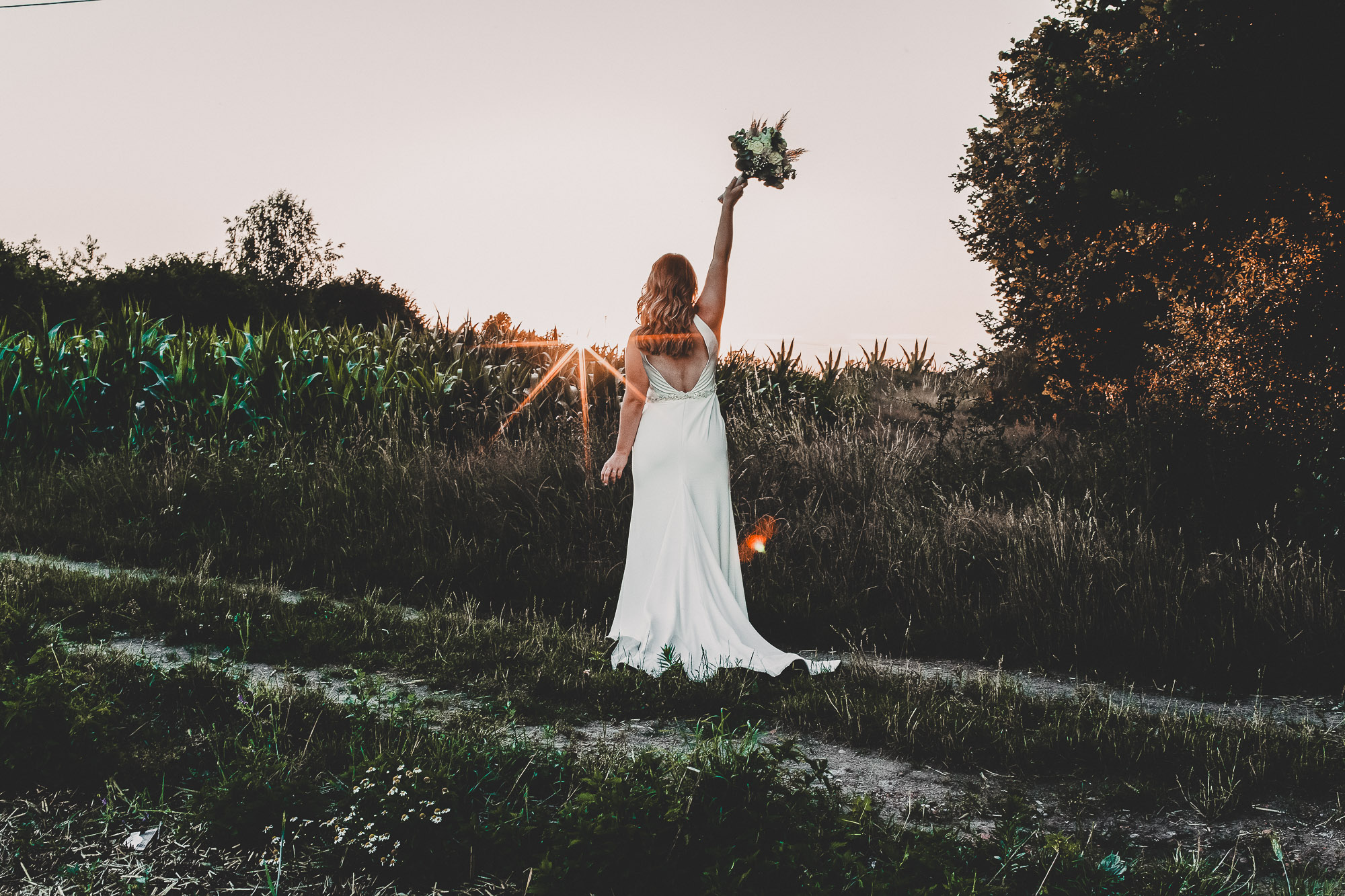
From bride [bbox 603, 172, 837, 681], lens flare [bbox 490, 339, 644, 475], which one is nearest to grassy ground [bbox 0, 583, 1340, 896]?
bride [bbox 603, 172, 837, 681]

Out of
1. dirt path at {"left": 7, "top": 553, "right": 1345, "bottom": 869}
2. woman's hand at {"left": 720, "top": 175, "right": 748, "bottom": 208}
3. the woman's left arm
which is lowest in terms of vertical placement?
dirt path at {"left": 7, "top": 553, "right": 1345, "bottom": 869}

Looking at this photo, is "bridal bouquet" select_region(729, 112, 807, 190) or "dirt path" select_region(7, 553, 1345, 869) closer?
"dirt path" select_region(7, 553, 1345, 869)

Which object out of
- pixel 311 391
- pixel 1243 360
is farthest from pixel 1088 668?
pixel 311 391

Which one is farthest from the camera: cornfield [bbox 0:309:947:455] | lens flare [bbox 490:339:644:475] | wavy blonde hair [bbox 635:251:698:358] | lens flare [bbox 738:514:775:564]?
cornfield [bbox 0:309:947:455]

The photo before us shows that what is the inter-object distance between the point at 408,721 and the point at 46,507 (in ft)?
23.6

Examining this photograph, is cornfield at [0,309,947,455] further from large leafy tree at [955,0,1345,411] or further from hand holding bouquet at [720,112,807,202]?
hand holding bouquet at [720,112,807,202]

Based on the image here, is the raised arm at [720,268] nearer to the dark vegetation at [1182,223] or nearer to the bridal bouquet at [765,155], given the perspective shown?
the bridal bouquet at [765,155]

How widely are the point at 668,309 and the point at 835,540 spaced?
2997 mm

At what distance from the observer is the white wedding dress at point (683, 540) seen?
15.8 ft

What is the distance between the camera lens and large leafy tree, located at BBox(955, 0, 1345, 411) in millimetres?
7578

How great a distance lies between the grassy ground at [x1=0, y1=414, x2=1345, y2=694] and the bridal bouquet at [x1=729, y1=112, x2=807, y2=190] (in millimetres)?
2793

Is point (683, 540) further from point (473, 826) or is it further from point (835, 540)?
point (473, 826)

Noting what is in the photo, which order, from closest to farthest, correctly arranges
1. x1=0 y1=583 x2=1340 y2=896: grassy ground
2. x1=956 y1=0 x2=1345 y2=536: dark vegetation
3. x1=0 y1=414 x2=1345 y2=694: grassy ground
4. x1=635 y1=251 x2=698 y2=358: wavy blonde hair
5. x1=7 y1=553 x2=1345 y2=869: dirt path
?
x1=0 y1=583 x2=1340 y2=896: grassy ground
x1=7 y1=553 x2=1345 y2=869: dirt path
x1=635 y1=251 x2=698 y2=358: wavy blonde hair
x1=0 y1=414 x2=1345 y2=694: grassy ground
x1=956 y1=0 x2=1345 y2=536: dark vegetation

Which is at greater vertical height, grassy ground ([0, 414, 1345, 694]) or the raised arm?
the raised arm
